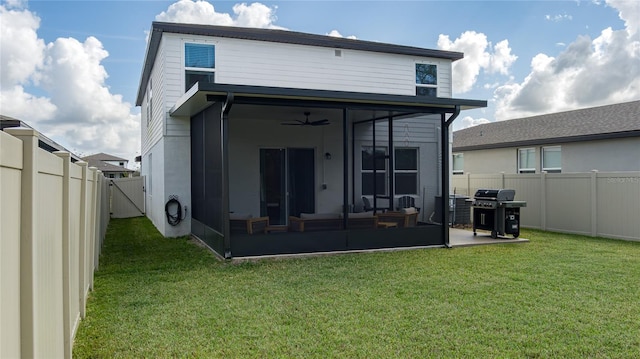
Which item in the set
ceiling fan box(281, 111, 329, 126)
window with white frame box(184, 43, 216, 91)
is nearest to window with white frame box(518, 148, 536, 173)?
ceiling fan box(281, 111, 329, 126)

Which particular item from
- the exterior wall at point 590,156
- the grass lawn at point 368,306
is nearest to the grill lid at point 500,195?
the grass lawn at point 368,306

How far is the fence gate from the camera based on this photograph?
17.5 metres

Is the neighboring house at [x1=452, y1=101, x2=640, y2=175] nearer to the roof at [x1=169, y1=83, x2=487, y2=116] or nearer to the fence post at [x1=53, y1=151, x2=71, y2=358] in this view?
the roof at [x1=169, y1=83, x2=487, y2=116]

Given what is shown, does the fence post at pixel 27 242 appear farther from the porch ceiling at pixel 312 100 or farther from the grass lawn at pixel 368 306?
the porch ceiling at pixel 312 100

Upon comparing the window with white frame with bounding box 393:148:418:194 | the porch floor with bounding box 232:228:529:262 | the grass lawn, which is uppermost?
the window with white frame with bounding box 393:148:418:194

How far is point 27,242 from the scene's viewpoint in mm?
1839

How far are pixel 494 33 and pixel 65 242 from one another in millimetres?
13719

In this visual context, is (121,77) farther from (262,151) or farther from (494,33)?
(494,33)

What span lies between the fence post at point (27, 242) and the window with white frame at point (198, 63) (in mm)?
9553

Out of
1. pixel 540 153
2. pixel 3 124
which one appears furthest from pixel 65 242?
pixel 540 153

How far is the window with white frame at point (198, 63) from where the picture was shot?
11.0 metres

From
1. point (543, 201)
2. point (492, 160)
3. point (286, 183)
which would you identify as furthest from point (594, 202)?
point (492, 160)

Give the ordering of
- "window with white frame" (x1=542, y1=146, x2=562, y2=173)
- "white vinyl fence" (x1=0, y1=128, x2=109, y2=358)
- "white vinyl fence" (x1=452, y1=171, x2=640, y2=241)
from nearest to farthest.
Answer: "white vinyl fence" (x1=0, y1=128, x2=109, y2=358) → "white vinyl fence" (x1=452, y1=171, x2=640, y2=241) → "window with white frame" (x1=542, y1=146, x2=562, y2=173)

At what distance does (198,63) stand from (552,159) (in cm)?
1224
